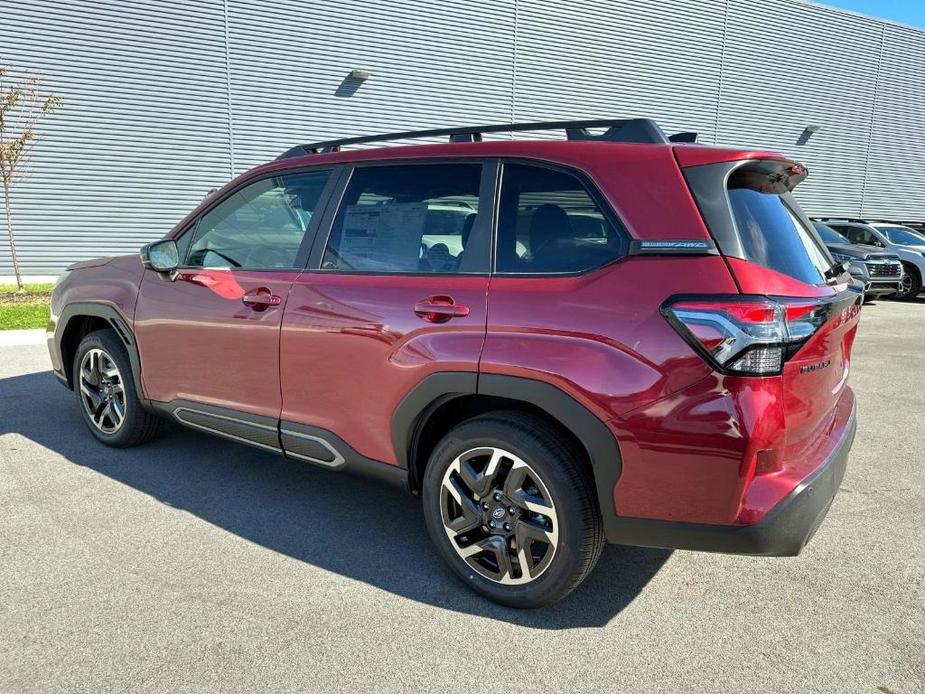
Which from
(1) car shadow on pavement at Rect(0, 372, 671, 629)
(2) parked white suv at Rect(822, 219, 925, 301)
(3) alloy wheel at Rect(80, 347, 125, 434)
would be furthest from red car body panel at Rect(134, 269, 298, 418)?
(2) parked white suv at Rect(822, 219, 925, 301)

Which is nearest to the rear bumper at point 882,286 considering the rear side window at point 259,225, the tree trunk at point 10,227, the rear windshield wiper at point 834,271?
the rear windshield wiper at point 834,271

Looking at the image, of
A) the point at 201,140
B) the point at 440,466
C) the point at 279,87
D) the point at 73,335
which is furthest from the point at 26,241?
the point at 440,466

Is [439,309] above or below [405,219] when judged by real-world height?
below

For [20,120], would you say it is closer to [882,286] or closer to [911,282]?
[882,286]

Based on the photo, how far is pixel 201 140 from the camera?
1452 cm

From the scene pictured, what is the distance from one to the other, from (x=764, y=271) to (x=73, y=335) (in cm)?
444

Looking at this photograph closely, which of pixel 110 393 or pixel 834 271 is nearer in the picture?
pixel 834 271

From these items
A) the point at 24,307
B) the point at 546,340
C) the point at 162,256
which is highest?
the point at 162,256

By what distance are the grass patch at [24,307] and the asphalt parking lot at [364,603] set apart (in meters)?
5.83

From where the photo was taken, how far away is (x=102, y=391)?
4.47 meters

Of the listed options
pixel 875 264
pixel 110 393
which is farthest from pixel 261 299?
pixel 875 264

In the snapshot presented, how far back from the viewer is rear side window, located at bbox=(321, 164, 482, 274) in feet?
9.58

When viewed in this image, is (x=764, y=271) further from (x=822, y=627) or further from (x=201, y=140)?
(x=201, y=140)

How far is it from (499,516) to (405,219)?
137 cm
